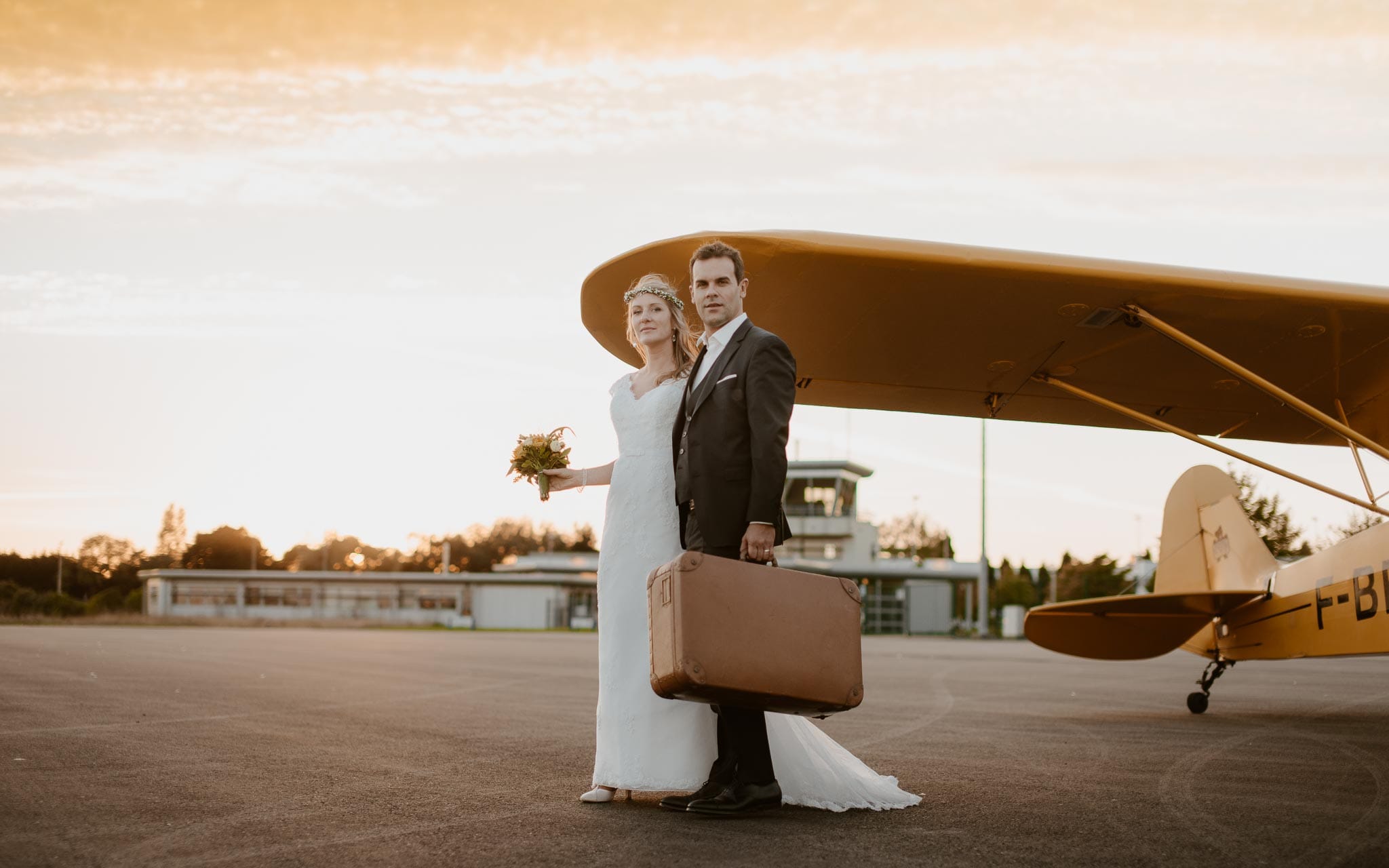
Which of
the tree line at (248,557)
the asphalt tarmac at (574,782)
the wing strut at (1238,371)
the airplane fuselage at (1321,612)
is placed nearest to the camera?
the asphalt tarmac at (574,782)

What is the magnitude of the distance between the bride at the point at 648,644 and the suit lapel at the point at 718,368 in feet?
0.93

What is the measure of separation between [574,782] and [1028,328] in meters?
3.77

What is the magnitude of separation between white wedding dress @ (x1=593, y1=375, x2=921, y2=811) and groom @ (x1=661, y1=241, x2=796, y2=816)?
0.15 metres

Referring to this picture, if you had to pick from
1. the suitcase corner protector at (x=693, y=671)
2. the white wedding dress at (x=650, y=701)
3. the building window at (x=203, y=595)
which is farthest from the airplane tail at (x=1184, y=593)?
the building window at (x=203, y=595)

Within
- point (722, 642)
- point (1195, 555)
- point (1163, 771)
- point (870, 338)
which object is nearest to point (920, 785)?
point (1163, 771)

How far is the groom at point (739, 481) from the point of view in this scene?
3836 millimetres

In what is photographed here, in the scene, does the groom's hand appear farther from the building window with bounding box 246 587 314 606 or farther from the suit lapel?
the building window with bounding box 246 587 314 606

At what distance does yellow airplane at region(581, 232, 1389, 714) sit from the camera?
19.0ft

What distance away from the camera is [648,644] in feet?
13.5

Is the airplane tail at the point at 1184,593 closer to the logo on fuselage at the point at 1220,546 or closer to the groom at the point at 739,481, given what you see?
the logo on fuselage at the point at 1220,546

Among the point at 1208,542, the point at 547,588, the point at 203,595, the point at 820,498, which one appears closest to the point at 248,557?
the point at 203,595

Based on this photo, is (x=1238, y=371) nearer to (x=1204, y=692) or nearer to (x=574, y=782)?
(x=574, y=782)

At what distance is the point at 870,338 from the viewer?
6.69m

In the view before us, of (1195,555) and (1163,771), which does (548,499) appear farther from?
(1195,555)
